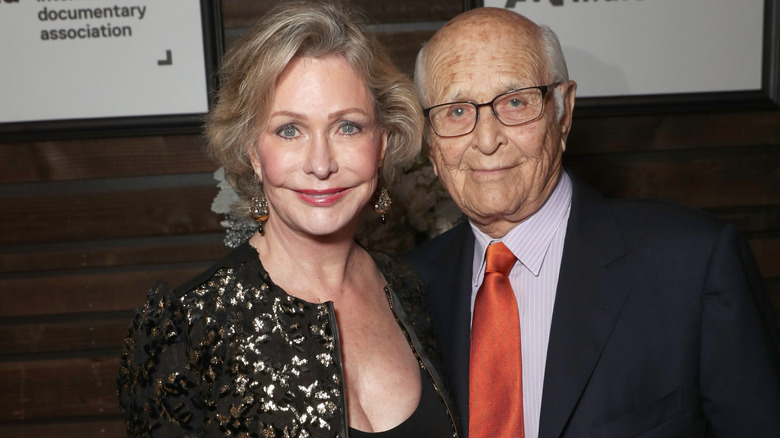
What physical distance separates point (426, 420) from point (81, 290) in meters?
1.76

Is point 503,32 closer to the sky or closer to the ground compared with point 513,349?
closer to the sky

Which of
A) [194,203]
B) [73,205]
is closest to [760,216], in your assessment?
[194,203]

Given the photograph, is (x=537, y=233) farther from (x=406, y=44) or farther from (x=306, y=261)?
(x=406, y=44)

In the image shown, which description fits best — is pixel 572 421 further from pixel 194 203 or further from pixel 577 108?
pixel 194 203

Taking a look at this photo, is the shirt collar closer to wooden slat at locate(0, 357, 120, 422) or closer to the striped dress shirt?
the striped dress shirt

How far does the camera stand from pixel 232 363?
1468mm

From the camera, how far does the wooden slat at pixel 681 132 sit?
2.86 metres

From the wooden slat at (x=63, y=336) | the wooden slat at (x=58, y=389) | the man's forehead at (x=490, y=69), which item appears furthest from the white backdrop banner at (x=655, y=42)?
the wooden slat at (x=58, y=389)

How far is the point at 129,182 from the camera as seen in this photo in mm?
2795

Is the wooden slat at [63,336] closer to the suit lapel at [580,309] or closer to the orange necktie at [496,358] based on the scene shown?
the orange necktie at [496,358]

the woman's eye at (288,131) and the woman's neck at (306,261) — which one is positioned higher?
the woman's eye at (288,131)

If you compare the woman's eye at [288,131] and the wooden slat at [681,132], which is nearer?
the woman's eye at [288,131]

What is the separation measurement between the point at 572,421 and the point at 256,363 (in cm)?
64

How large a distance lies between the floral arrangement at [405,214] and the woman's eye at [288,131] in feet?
1.60
